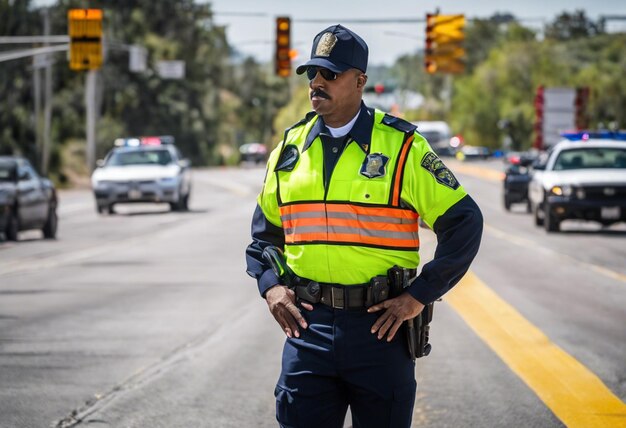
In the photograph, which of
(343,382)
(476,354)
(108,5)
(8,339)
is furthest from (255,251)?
(108,5)

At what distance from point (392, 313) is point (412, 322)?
0.13m

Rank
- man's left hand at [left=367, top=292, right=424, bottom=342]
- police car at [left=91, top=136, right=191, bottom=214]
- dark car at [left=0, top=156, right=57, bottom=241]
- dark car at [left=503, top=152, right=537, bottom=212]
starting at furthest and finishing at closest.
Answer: police car at [left=91, top=136, right=191, bottom=214]
dark car at [left=503, top=152, right=537, bottom=212]
dark car at [left=0, top=156, right=57, bottom=241]
man's left hand at [left=367, top=292, right=424, bottom=342]

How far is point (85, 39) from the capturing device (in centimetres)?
3612

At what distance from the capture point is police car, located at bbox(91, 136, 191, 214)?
109ft

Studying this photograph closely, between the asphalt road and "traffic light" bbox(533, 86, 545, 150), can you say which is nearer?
the asphalt road

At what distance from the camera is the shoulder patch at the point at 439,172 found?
4.54 m

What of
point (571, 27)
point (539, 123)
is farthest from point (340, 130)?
point (571, 27)

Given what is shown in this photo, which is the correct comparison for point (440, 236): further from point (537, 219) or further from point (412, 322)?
point (537, 219)

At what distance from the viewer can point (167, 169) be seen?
33.7 metres

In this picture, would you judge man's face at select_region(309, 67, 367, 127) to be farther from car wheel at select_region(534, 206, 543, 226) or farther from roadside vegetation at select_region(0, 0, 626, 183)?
roadside vegetation at select_region(0, 0, 626, 183)

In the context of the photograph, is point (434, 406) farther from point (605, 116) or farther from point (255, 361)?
point (605, 116)

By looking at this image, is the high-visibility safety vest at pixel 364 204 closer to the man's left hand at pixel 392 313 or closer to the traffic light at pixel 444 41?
the man's left hand at pixel 392 313

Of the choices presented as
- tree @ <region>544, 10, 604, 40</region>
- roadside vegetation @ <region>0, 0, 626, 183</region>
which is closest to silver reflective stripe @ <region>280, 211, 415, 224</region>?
roadside vegetation @ <region>0, 0, 626, 183</region>

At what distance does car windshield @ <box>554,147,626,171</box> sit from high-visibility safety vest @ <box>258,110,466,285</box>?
70.0 ft
